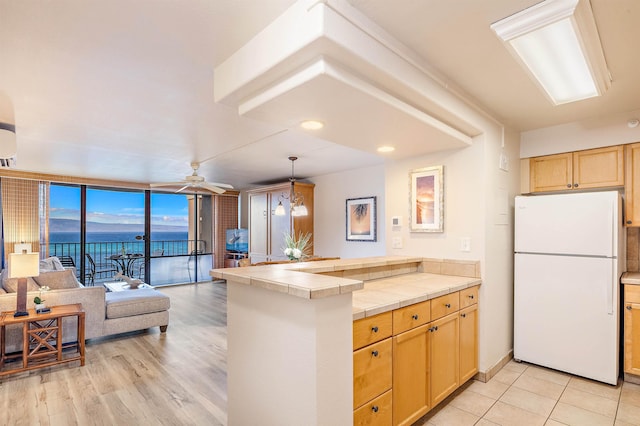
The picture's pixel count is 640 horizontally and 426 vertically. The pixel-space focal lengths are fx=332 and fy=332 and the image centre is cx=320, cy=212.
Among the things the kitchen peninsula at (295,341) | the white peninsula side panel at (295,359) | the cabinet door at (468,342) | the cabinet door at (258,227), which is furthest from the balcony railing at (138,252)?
the cabinet door at (468,342)

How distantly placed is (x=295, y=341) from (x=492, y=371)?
7.43ft

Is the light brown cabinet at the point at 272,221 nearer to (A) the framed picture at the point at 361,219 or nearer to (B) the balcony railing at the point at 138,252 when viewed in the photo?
(A) the framed picture at the point at 361,219

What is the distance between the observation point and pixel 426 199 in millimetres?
3195

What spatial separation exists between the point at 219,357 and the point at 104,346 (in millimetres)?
1449

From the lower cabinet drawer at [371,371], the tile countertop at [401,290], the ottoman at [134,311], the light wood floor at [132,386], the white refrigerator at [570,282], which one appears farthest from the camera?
the ottoman at [134,311]

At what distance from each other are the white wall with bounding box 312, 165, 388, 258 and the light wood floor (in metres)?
2.68

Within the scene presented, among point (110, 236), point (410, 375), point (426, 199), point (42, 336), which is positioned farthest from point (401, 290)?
point (110, 236)

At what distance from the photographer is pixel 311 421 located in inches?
57.1

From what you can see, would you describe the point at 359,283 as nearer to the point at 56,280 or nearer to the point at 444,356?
the point at 444,356

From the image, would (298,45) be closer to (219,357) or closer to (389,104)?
(389,104)

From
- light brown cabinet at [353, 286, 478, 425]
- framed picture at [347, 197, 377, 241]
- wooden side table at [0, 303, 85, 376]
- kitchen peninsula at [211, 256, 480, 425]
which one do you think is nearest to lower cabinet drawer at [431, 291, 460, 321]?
light brown cabinet at [353, 286, 478, 425]

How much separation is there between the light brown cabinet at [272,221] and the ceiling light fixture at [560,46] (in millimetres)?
4536

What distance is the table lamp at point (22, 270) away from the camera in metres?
3.03

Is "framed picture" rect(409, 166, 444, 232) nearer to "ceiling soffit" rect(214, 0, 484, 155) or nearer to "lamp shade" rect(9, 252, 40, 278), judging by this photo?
"ceiling soffit" rect(214, 0, 484, 155)
